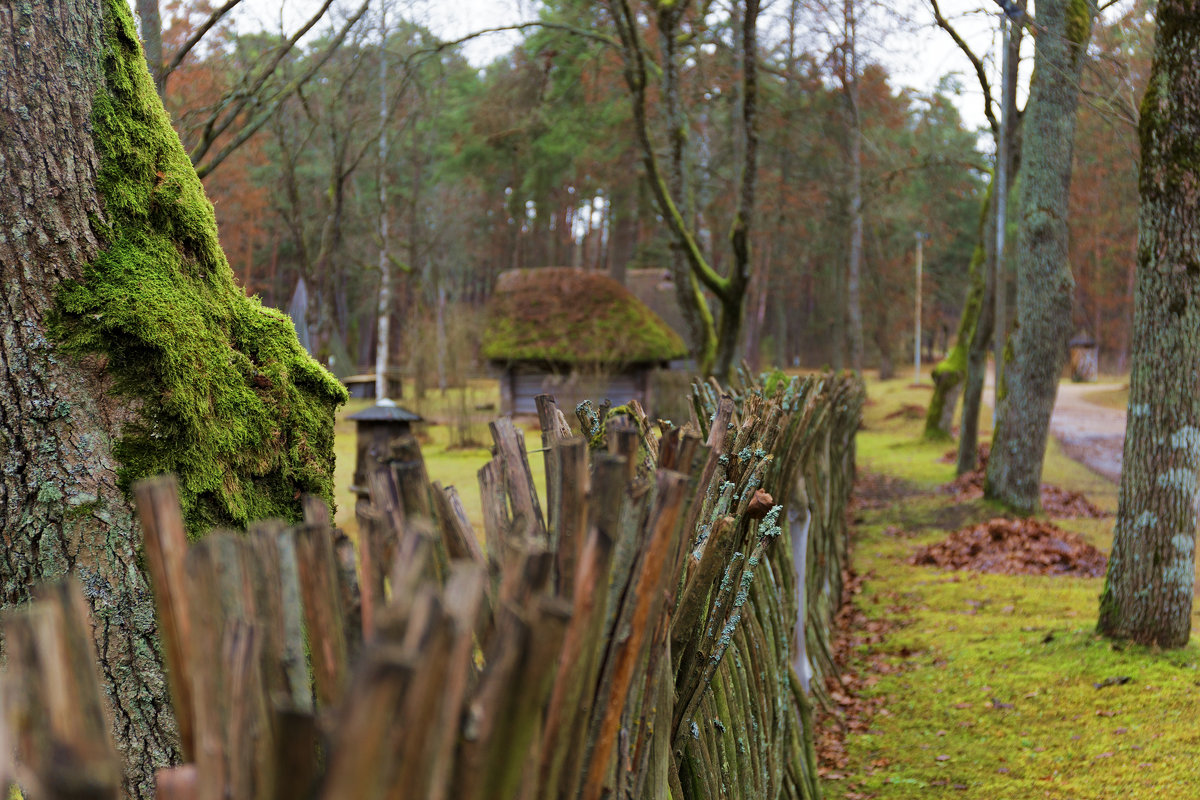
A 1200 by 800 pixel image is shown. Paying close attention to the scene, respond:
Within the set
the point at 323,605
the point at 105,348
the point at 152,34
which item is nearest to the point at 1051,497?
the point at 152,34

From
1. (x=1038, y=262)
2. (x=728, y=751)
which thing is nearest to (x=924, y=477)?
(x=1038, y=262)

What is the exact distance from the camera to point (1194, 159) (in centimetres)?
447

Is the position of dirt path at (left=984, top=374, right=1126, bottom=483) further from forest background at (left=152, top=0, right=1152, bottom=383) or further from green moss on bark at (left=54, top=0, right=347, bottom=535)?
green moss on bark at (left=54, top=0, right=347, bottom=535)

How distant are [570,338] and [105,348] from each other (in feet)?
56.2

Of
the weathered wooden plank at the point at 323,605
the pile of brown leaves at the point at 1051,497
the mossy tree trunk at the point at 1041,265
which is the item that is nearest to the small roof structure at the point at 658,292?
the pile of brown leaves at the point at 1051,497

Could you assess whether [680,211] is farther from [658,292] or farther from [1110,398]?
[1110,398]

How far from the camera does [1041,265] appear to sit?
349 inches

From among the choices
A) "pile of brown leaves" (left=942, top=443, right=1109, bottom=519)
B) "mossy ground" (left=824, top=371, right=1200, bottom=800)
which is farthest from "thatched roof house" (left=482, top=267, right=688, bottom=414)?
"mossy ground" (left=824, top=371, right=1200, bottom=800)

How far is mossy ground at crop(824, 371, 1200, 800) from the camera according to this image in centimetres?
363

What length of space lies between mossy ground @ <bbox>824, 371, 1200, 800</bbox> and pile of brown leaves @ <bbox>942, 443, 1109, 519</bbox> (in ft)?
9.55

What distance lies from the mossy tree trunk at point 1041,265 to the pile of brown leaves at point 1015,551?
1.00m

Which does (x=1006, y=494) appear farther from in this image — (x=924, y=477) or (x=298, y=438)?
(x=298, y=438)

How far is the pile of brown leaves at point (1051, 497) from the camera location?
9.51m

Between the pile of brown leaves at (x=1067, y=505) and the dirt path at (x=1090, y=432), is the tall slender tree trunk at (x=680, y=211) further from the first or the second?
the dirt path at (x=1090, y=432)
